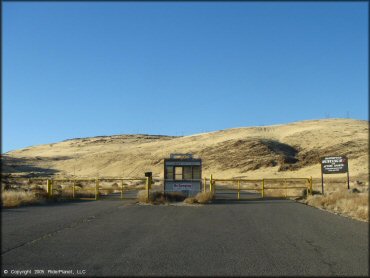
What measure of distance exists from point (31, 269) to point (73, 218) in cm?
891

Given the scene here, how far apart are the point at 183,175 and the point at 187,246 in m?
17.7

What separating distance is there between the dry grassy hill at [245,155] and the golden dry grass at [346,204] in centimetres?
4071

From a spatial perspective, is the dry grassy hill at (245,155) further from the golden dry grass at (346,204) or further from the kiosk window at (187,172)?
the kiosk window at (187,172)

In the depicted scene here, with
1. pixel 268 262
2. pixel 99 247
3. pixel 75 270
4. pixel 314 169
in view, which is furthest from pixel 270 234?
pixel 314 169

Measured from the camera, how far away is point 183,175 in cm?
2830

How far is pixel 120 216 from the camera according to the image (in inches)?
703

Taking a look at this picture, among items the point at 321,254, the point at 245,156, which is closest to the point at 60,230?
the point at 321,254

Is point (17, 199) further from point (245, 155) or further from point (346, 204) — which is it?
point (245, 155)

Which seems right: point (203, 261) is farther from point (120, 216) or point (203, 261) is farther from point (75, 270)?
point (120, 216)

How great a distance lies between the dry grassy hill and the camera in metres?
76.5

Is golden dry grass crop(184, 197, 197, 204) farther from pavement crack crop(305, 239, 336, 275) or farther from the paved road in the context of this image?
pavement crack crop(305, 239, 336, 275)

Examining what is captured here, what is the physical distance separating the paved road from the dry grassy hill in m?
52.1

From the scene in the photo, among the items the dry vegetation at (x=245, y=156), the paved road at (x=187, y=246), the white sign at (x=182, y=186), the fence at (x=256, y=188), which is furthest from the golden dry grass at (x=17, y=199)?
the dry vegetation at (x=245, y=156)

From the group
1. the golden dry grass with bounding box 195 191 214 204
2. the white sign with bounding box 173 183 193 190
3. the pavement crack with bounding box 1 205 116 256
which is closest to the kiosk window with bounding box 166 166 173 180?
the white sign with bounding box 173 183 193 190
